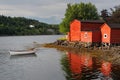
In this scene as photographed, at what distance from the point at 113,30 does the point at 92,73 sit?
34176mm

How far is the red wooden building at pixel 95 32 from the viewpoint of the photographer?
74375 millimetres

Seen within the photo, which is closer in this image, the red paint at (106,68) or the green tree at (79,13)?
the red paint at (106,68)

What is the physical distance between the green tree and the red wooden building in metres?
10.7

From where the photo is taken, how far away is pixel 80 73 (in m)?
42.4

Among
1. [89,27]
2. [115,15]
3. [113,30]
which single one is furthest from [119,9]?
[113,30]

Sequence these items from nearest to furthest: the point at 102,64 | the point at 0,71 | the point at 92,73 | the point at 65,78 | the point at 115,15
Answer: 1. the point at 65,78
2. the point at 92,73
3. the point at 0,71
4. the point at 102,64
5. the point at 115,15

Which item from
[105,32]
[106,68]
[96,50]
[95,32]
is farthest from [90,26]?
[106,68]

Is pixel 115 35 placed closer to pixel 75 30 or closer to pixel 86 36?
pixel 86 36

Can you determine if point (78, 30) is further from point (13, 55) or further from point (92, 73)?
point (92, 73)

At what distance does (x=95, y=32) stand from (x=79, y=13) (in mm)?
19904

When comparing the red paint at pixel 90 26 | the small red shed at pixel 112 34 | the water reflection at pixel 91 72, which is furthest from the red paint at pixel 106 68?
the red paint at pixel 90 26

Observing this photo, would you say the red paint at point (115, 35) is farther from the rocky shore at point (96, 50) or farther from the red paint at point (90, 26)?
the red paint at point (90, 26)

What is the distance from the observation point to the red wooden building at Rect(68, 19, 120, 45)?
74375 mm

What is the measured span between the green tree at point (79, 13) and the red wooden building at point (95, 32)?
10.7 m
